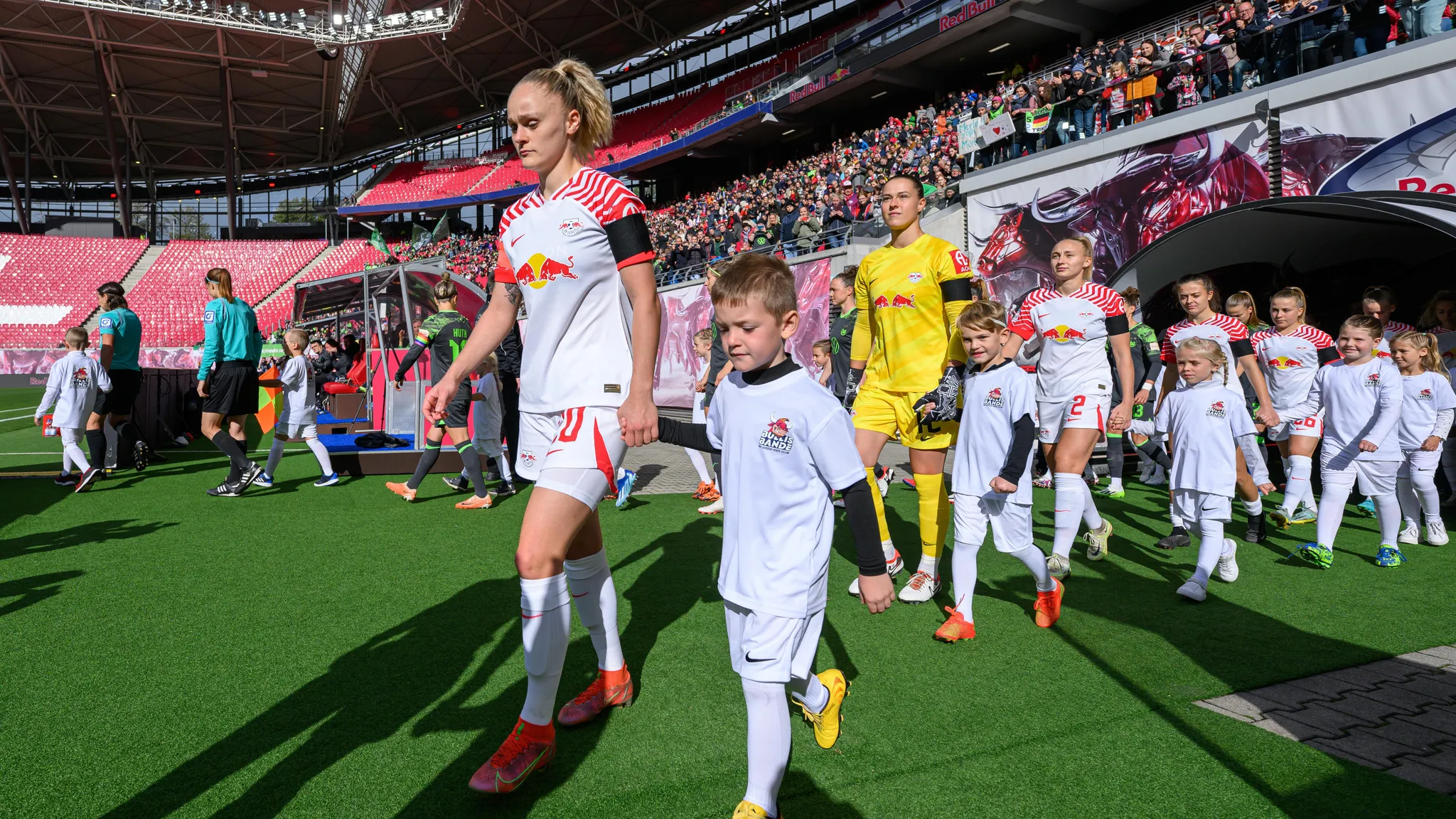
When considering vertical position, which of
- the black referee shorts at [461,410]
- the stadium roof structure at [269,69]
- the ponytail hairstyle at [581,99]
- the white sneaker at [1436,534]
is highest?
the stadium roof structure at [269,69]

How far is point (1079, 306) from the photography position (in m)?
4.86

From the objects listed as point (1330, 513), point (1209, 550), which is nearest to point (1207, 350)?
point (1209, 550)

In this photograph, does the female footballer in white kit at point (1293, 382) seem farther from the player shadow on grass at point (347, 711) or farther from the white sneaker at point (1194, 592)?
the player shadow on grass at point (347, 711)

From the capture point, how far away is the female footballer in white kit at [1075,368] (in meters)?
4.68

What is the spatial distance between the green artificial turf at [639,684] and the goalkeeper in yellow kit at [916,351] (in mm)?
560

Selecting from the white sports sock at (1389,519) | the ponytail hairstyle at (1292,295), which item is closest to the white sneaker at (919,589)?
the white sports sock at (1389,519)

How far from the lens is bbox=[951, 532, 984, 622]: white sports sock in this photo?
385 centimetres

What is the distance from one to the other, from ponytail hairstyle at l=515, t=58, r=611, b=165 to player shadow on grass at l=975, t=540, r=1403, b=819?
295 centimetres

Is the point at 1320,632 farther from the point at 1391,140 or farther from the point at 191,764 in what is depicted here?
the point at 1391,140

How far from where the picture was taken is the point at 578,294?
102 inches

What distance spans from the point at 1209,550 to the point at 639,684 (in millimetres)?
3392

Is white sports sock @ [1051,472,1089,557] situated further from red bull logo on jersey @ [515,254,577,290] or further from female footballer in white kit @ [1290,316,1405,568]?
red bull logo on jersey @ [515,254,577,290]

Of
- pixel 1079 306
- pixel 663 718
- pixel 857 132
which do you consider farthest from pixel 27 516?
pixel 857 132

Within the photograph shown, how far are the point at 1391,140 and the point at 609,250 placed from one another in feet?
31.7
